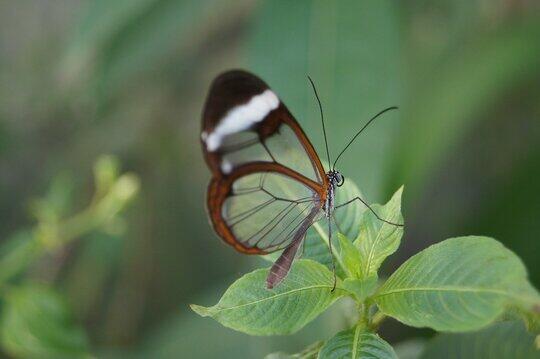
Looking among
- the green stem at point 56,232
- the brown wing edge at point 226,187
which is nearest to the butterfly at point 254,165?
the brown wing edge at point 226,187

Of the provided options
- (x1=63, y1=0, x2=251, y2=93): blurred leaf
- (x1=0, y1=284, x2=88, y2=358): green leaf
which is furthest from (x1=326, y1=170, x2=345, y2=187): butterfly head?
(x1=63, y1=0, x2=251, y2=93): blurred leaf

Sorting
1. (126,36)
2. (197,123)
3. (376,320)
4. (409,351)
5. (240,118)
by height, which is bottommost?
(409,351)

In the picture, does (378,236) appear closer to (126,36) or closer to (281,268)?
(281,268)

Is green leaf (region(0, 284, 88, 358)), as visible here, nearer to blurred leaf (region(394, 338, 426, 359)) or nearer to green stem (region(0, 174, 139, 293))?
green stem (region(0, 174, 139, 293))

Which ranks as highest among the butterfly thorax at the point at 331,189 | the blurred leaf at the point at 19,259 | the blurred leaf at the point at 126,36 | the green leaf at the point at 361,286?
the blurred leaf at the point at 126,36

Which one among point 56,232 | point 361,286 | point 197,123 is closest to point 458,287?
point 361,286

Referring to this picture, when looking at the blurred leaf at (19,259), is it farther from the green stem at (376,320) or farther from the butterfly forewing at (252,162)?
the green stem at (376,320)

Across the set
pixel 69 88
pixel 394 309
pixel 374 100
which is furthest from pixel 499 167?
pixel 394 309

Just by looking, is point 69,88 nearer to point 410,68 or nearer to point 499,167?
point 410,68
